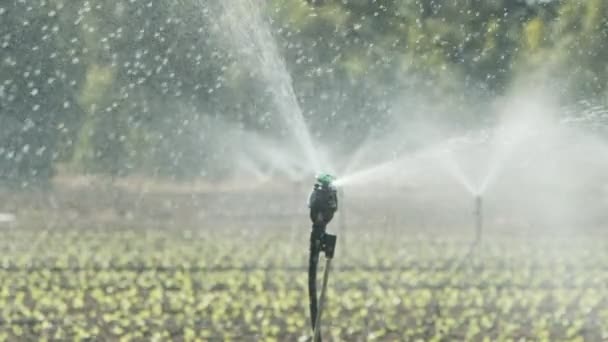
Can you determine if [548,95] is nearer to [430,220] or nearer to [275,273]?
[430,220]

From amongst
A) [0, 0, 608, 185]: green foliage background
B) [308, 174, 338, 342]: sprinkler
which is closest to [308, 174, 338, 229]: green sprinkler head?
[308, 174, 338, 342]: sprinkler

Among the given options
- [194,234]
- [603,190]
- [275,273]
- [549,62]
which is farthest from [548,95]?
[275,273]

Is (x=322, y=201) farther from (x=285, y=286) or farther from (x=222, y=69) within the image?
(x=222, y=69)

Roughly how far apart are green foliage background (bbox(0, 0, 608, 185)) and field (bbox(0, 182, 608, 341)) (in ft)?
22.8

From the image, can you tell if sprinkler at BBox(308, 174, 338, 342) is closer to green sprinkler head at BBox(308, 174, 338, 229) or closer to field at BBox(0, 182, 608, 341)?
green sprinkler head at BBox(308, 174, 338, 229)

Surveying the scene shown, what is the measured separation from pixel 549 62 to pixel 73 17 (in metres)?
8.62

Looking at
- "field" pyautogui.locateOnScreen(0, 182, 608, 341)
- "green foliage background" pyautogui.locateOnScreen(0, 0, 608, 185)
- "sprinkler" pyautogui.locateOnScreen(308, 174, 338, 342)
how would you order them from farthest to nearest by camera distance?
"green foliage background" pyautogui.locateOnScreen(0, 0, 608, 185), "field" pyautogui.locateOnScreen(0, 182, 608, 341), "sprinkler" pyautogui.locateOnScreen(308, 174, 338, 342)

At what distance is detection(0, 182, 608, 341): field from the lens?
7.95m

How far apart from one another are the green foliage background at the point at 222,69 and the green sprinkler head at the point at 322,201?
583 inches

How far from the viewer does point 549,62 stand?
21.1m

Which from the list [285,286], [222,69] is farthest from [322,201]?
[222,69]

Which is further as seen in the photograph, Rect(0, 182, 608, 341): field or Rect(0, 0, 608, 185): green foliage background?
Rect(0, 0, 608, 185): green foliage background

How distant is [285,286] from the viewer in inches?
377

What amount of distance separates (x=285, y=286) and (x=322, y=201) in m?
5.45
